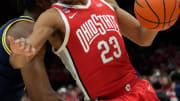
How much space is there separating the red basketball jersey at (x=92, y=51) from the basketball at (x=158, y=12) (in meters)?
0.24

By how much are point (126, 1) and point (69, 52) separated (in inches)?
331

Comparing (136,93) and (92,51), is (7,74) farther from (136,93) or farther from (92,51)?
(136,93)

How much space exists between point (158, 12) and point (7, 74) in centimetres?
125

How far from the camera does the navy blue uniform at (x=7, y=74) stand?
2.14 m

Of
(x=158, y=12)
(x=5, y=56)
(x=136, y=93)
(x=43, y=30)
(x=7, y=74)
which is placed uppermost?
(x=43, y=30)

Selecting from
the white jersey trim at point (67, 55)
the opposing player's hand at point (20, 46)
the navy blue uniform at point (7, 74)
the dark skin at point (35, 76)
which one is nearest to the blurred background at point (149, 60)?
the navy blue uniform at point (7, 74)

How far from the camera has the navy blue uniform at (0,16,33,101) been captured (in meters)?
2.14

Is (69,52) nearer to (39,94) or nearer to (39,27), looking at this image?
(39,27)

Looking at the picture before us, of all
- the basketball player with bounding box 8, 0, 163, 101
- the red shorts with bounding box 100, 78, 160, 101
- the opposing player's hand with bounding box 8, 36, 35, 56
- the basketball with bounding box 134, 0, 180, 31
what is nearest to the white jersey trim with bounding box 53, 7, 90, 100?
the basketball player with bounding box 8, 0, 163, 101

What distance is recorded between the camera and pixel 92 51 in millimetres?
1814

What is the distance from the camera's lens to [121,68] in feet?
6.27

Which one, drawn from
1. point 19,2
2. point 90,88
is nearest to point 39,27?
point 90,88

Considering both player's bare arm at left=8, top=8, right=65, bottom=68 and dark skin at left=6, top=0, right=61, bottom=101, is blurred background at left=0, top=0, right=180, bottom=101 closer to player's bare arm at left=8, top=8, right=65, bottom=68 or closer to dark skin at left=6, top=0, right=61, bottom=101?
dark skin at left=6, top=0, right=61, bottom=101

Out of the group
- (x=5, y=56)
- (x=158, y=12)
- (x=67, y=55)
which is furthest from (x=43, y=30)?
(x=158, y=12)
